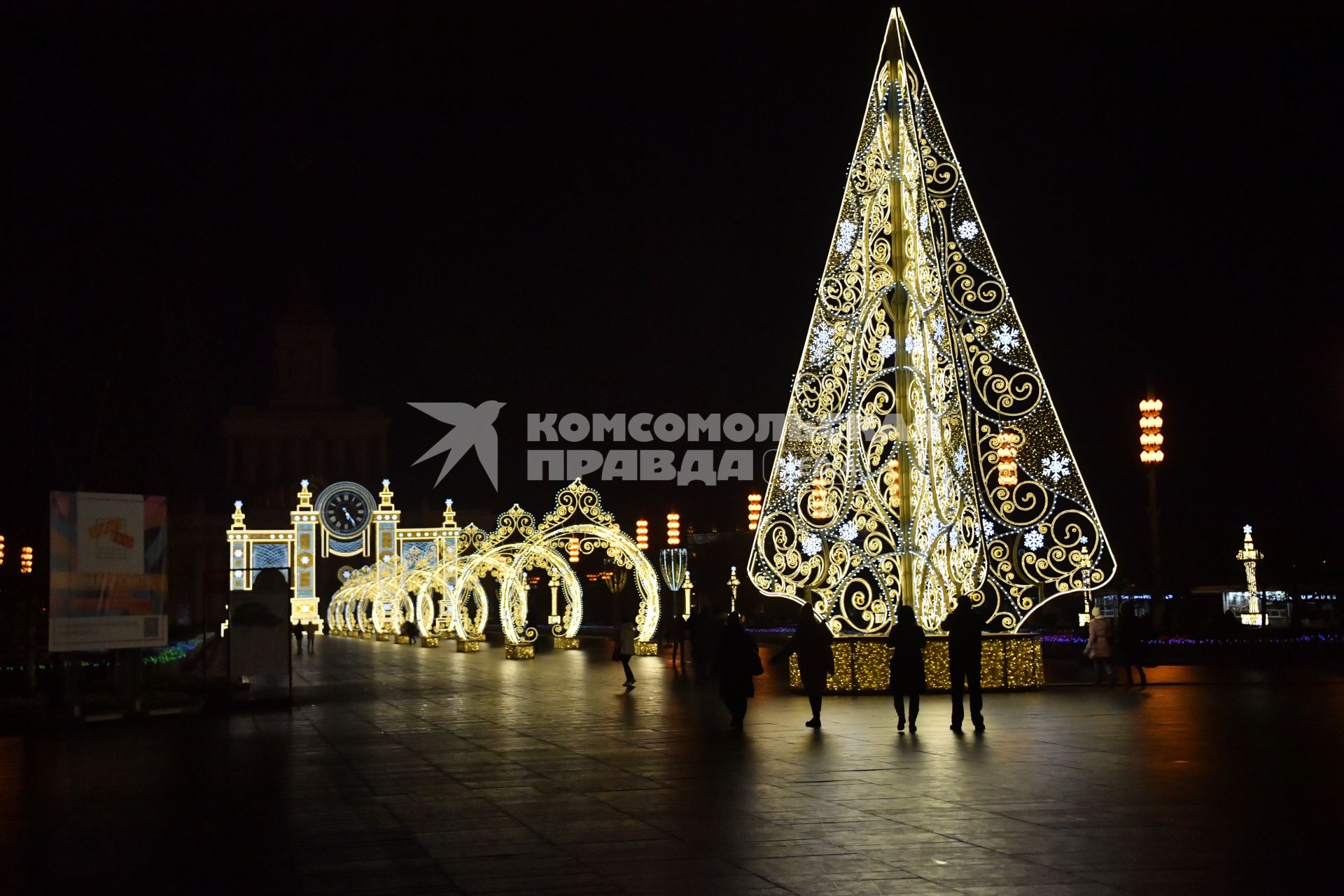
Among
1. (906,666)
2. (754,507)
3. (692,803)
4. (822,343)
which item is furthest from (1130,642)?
(754,507)

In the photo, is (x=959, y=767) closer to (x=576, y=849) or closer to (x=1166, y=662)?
(x=576, y=849)

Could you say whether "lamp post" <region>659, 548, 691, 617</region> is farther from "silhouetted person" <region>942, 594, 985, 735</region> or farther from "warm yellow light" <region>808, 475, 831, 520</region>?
"silhouetted person" <region>942, 594, 985, 735</region>

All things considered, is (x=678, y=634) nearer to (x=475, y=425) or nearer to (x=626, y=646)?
(x=626, y=646)

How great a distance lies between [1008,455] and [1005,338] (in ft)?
4.78

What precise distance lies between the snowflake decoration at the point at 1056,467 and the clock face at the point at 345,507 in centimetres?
6805

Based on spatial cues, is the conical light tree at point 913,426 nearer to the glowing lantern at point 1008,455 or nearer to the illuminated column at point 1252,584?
the glowing lantern at point 1008,455

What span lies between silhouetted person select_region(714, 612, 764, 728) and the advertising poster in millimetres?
7707

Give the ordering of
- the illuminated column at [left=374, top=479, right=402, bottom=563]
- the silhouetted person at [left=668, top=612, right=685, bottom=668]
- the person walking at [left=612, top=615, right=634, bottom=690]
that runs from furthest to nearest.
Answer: the illuminated column at [left=374, top=479, right=402, bottom=563], the silhouetted person at [left=668, top=612, right=685, bottom=668], the person walking at [left=612, top=615, right=634, bottom=690]

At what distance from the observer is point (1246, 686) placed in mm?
21578

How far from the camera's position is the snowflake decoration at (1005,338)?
63.7 feet

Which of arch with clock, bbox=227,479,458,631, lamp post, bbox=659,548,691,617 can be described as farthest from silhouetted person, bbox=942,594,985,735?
arch with clock, bbox=227,479,458,631

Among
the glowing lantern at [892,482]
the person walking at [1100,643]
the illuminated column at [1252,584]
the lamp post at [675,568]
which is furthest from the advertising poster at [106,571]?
the lamp post at [675,568]

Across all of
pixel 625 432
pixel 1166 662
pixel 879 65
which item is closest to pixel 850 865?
pixel 879 65

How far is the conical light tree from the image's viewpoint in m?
19.0
